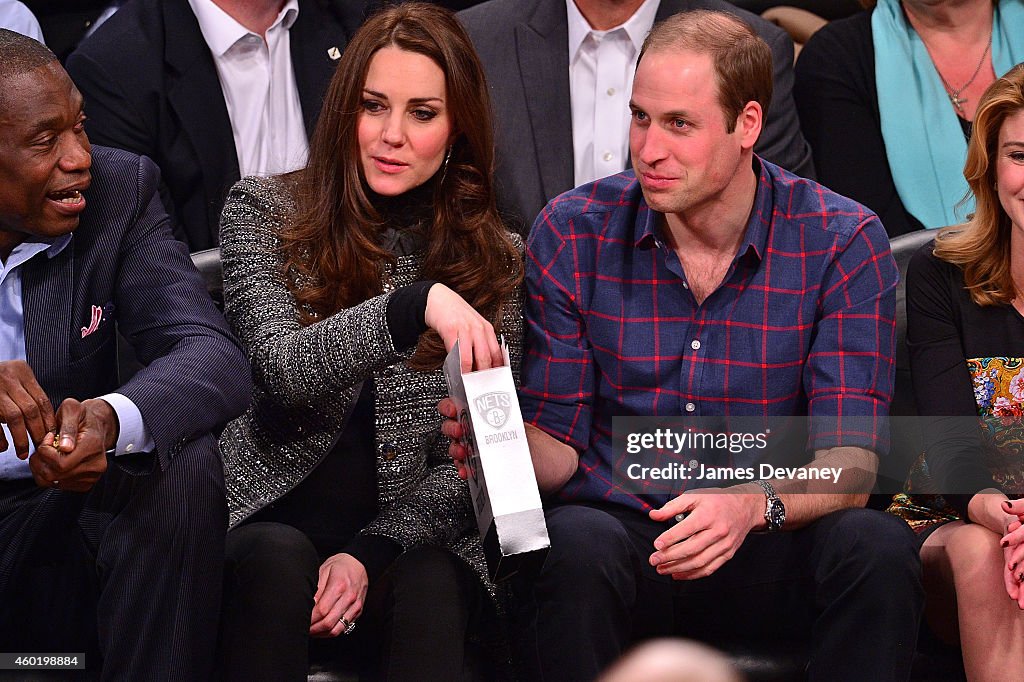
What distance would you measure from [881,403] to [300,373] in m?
0.89

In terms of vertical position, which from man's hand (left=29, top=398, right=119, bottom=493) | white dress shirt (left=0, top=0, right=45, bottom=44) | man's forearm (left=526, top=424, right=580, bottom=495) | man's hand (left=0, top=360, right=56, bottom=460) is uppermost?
white dress shirt (left=0, top=0, right=45, bottom=44)

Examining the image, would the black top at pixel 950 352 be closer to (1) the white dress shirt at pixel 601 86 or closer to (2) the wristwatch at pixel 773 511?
(2) the wristwatch at pixel 773 511

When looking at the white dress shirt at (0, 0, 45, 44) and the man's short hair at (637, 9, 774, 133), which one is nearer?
the man's short hair at (637, 9, 774, 133)

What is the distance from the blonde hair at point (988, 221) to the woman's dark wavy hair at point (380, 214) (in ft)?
2.39

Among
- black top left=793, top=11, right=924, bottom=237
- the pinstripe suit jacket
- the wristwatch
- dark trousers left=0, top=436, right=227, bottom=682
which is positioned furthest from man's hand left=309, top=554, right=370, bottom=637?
black top left=793, top=11, right=924, bottom=237

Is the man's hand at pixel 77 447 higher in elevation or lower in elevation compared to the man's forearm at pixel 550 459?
higher

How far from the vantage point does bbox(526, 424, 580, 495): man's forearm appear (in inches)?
79.1

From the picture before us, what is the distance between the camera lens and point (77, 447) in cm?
165

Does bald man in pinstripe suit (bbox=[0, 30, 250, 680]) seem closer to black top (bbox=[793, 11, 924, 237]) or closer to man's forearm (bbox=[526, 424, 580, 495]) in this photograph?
man's forearm (bbox=[526, 424, 580, 495])

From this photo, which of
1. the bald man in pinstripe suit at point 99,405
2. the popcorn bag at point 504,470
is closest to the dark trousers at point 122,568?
the bald man in pinstripe suit at point 99,405

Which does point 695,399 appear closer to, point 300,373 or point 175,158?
point 300,373

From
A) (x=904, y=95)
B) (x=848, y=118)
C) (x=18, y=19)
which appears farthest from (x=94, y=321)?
(x=904, y=95)

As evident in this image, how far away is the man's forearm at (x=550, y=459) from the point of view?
79.1 inches

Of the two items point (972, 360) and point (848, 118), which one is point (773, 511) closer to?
point (972, 360)
